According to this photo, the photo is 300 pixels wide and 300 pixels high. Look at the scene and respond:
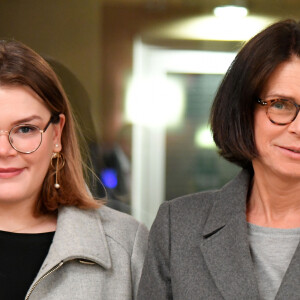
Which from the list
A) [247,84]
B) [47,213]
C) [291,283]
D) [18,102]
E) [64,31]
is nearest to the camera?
[291,283]

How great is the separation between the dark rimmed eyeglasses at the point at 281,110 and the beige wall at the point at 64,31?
156cm

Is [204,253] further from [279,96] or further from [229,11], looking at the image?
[229,11]

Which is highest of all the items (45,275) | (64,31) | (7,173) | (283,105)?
(64,31)

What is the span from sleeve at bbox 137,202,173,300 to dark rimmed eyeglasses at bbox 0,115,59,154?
0.40 m

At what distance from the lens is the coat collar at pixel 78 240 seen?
2260 mm

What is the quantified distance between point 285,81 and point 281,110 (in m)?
0.07

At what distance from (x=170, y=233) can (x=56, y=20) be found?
1896mm

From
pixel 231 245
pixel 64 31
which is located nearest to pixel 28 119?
pixel 231 245

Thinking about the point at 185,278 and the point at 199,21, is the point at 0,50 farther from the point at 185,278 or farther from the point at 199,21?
the point at 199,21

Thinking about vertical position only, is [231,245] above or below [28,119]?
below

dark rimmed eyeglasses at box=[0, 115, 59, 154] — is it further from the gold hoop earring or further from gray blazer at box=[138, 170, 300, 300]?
gray blazer at box=[138, 170, 300, 300]

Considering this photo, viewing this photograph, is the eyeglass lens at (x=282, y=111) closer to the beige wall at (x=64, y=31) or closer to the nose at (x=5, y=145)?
the nose at (x=5, y=145)

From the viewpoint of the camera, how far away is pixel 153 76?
4.06m

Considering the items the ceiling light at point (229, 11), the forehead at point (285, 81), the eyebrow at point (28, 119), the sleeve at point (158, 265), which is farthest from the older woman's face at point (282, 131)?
the ceiling light at point (229, 11)
